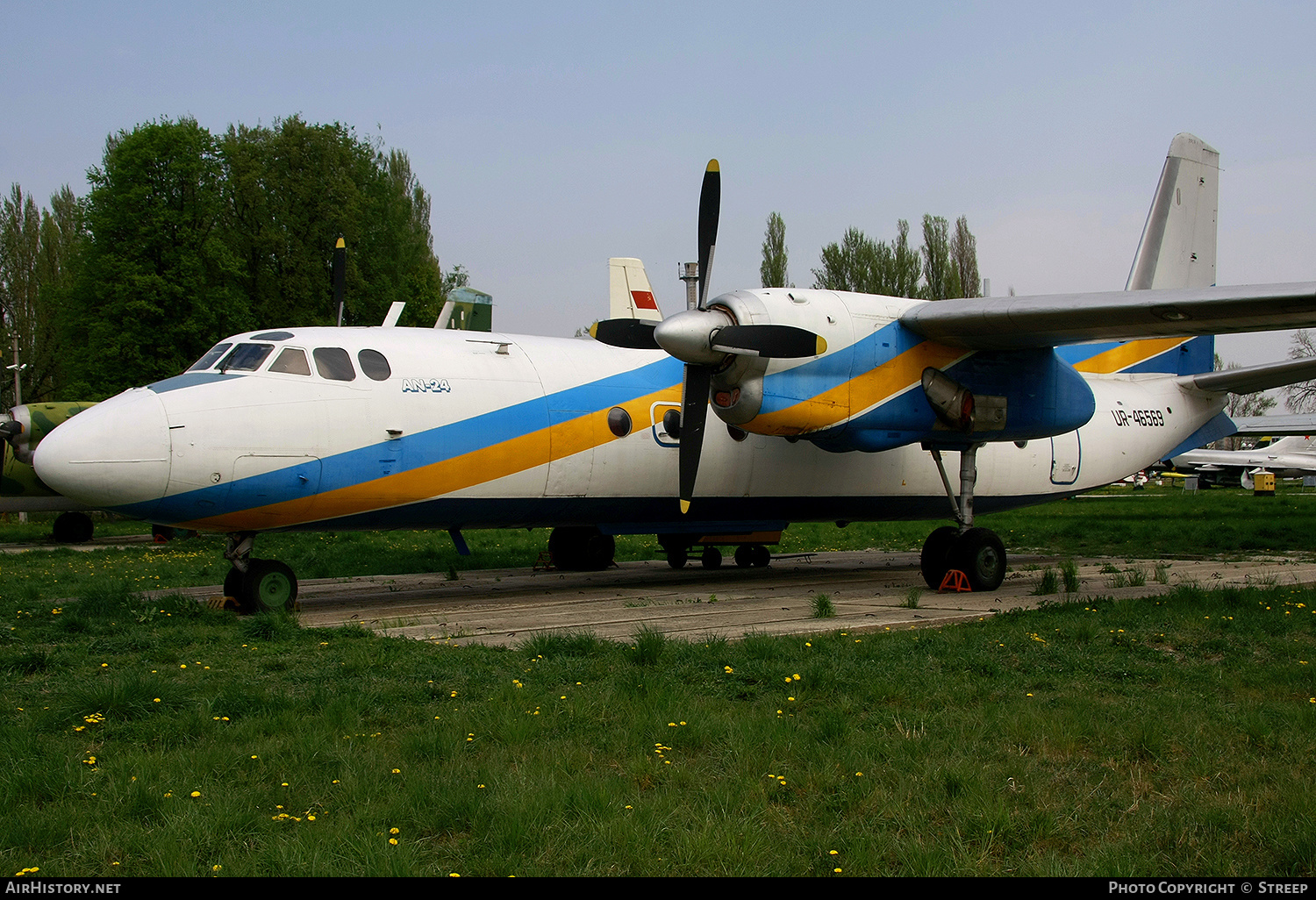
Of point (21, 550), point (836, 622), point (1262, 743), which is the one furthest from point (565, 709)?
point (21, 550)

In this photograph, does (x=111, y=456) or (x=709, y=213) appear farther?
(x=709, y=213)

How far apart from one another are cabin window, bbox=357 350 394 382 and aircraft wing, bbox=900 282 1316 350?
6.42 metres

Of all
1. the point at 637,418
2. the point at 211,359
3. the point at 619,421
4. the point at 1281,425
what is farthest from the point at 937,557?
the point at 1281,425

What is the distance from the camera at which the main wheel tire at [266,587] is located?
10.8m

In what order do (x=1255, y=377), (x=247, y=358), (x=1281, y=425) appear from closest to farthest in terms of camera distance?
(x=247, y=358), (x=1255, y=377), (x=1281, y=425)

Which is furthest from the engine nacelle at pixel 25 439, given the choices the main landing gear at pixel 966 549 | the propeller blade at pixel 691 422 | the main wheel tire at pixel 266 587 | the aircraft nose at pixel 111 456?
→ the main landing gear at pixel 966 549

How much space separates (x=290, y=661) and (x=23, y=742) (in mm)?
2687

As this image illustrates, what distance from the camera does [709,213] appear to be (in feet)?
43.0

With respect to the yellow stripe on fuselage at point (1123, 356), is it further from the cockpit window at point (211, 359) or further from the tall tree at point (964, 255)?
the tall tree at point (964, 255)

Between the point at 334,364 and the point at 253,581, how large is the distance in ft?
8.25

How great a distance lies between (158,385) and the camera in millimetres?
10500

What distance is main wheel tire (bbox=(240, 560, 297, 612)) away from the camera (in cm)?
1084

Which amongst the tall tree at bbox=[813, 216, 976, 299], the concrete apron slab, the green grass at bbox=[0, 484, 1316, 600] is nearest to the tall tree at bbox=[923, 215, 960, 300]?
the tall tree at bbox=[813, 216, 976, 299]

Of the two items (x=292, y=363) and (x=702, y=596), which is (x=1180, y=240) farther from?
(x=292, y=363)
